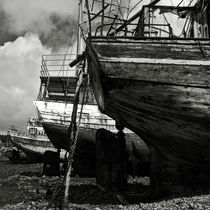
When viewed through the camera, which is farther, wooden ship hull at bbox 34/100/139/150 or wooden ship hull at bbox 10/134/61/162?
wooden ship hull at bbox 10/134/61/162

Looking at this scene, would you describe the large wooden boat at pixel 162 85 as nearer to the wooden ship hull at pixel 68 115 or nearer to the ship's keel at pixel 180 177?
the ship's keel at pixel 180 177

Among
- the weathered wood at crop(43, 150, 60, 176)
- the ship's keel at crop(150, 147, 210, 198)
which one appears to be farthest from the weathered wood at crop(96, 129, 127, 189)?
the weathered wood at crop(43, 150, 60, 176)

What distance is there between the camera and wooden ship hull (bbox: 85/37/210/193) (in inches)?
209

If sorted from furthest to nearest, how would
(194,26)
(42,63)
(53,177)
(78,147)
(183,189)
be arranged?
1. (42,63)
2. (78,147)
3. (53,177)
4. (194,26)
5. (183,189)

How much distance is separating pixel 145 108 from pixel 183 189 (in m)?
2.00

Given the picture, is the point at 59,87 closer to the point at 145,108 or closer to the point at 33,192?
the point at 33,192

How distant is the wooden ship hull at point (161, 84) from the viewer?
209 inches

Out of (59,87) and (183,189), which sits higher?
(59,87)

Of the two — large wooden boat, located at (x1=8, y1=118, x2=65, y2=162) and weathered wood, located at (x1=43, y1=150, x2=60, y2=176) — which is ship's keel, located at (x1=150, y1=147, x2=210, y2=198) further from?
large wooden boat, located at (x1=8, y1=118, x2=65, y2=162)

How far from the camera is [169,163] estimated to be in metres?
6.57

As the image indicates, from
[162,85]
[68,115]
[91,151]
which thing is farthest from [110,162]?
[68,115]

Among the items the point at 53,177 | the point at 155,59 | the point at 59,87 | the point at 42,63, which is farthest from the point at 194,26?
the point at 59,87

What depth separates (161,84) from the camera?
5.29 meters

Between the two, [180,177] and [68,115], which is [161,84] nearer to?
[180,177]
